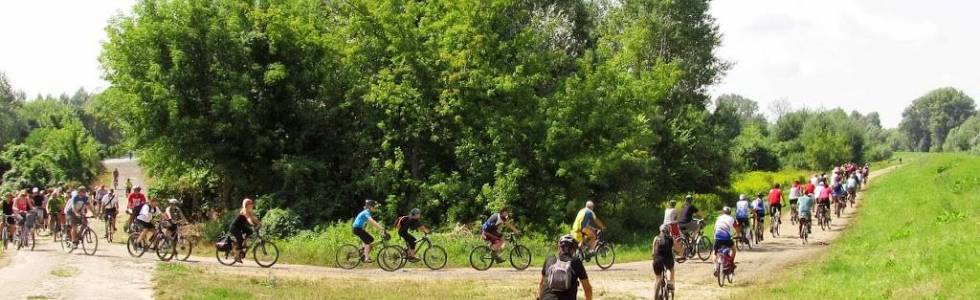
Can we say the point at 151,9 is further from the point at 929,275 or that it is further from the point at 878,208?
the point at 878,208

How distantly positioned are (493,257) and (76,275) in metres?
10.9

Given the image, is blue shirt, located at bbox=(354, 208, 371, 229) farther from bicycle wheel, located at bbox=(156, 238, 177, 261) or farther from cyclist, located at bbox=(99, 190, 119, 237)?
cyclist, located at bbox=(99, 190, 119, 237)

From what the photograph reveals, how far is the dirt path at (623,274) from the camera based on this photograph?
1977cm

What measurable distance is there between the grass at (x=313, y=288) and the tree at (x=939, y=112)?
170876 mm

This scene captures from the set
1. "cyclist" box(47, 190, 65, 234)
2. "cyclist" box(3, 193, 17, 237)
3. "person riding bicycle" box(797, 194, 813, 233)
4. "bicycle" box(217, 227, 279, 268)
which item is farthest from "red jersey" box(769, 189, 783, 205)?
"cyclist" box(3, 193, 17, 237)

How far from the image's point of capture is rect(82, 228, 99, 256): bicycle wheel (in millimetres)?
25875

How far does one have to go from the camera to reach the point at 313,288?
1905 centimetres

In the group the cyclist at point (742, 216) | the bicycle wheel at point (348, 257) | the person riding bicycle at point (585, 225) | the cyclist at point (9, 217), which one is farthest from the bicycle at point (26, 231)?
the cyclist at point (742, 216)

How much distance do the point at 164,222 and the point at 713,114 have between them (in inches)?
1317

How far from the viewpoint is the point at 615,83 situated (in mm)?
34875

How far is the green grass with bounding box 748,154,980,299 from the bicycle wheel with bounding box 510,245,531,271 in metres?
7.29

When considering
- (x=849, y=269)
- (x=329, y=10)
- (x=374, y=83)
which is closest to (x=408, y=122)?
(x=374, y=83)

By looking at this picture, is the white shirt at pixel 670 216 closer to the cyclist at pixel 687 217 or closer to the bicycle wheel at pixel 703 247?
the cyclist at pixel 687 217

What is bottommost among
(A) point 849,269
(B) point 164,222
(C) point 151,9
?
(A) point 849,269
